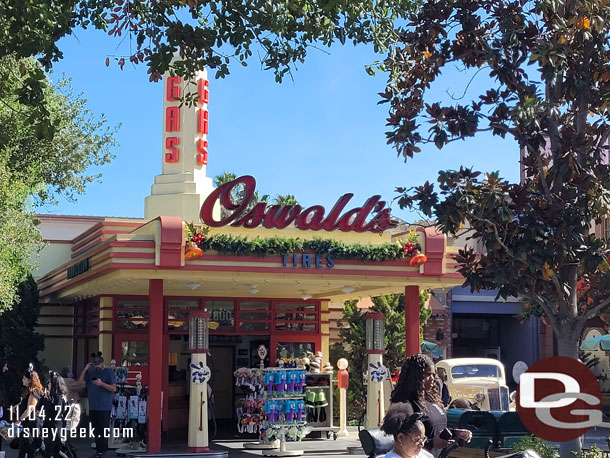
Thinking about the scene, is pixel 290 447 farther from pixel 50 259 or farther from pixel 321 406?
pixel 50 259

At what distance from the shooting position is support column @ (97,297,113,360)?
64.3 feet

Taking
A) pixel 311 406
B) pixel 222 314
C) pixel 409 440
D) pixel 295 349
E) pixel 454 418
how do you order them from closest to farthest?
pixel 409 440
pixel 454 418
pixel 311 406
pixel 222 314
pixel 295 349

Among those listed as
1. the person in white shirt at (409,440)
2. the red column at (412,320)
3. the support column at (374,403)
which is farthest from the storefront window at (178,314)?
the person in white shirt at (409,440)

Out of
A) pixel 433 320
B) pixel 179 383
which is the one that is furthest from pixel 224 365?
pixel 433 320

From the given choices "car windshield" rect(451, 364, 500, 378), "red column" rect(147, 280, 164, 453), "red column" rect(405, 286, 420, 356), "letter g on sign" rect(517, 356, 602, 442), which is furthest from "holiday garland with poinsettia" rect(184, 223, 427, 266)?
"letter g on sign" rect(517, 356, 602, 442)

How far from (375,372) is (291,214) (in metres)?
3.71

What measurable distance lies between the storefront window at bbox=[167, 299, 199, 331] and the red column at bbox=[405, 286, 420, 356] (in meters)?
5.24

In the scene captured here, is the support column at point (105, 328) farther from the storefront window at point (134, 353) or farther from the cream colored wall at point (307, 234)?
the cream colored wall at point (307, 234)

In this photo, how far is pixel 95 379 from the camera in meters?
14.7

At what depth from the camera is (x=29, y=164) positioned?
63.2 ft

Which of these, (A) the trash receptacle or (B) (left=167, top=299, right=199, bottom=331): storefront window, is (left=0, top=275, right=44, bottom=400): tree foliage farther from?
(A) the trash receptacle

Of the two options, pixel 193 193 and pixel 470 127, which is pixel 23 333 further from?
pixel 470 127

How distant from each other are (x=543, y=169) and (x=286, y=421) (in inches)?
324

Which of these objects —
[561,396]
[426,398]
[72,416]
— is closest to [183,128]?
[72,416]
